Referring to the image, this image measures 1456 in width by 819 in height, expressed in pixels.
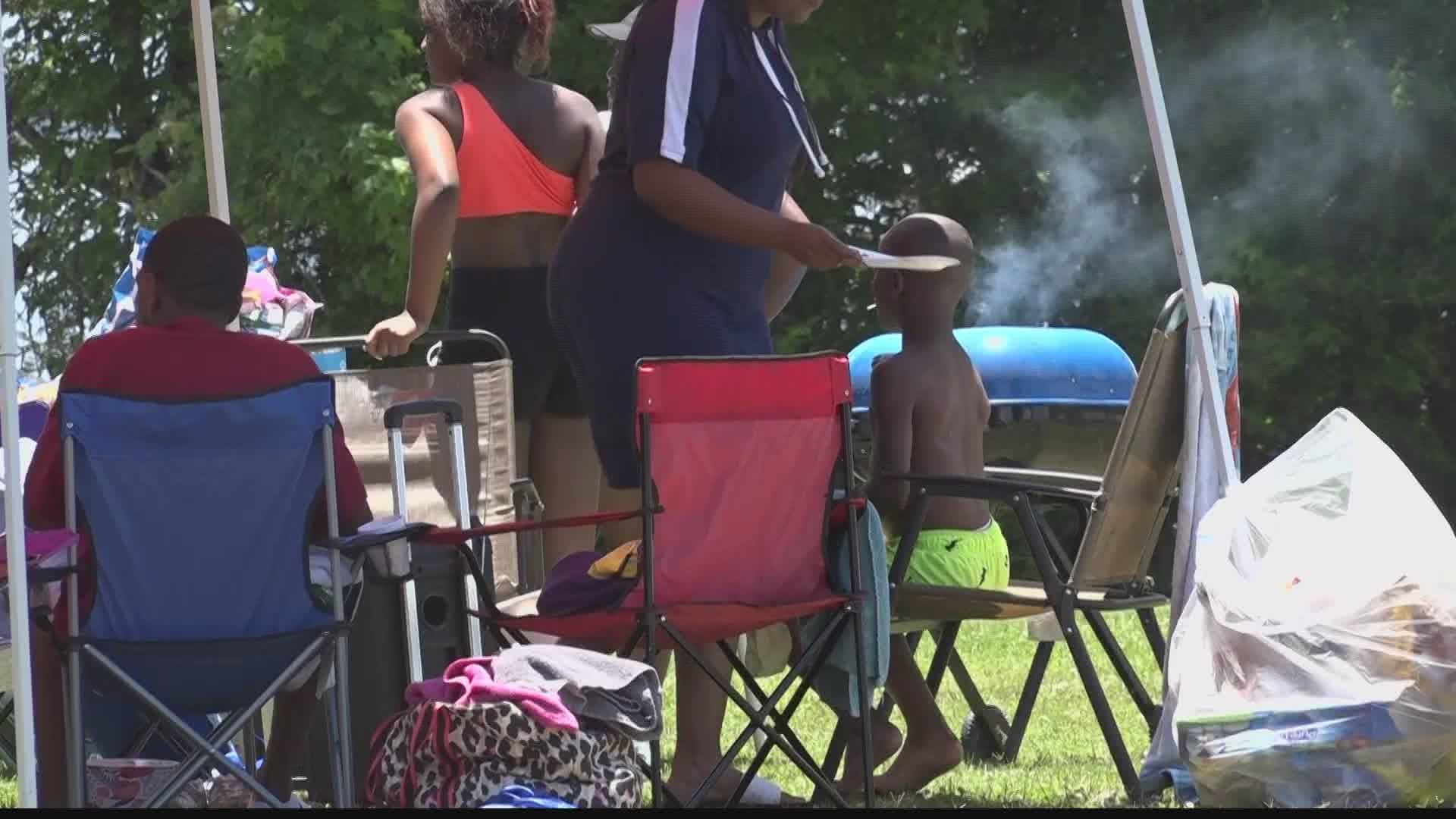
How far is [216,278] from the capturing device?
3312 millimetres

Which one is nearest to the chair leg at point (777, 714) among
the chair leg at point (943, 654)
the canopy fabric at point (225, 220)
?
the chair leg at point (943, 654)

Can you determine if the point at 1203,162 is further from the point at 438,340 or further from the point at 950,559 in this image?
Answer: the point at 438,340

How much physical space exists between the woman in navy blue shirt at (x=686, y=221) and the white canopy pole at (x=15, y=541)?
0.96 m

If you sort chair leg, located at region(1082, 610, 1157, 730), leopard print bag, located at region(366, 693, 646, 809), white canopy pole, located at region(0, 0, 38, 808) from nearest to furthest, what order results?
white canopy pole, located at region(0, 0, 38, 808)
leopard print bag, located at region(366, 693, 646, 809)
chair leg, located at region(1082, 610, 1157, 730)

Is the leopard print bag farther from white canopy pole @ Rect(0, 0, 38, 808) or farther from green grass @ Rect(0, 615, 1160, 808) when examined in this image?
green grass @ Rect(0, 615, 1160, 808)

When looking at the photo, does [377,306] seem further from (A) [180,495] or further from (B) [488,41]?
(A) [180,495]

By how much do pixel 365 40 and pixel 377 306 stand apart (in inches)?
49.8

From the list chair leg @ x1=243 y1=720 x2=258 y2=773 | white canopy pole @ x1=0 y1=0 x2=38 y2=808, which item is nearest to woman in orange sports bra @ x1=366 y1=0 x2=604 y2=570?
chair leg @ x1=243 y1=720 x2=258 y2=773

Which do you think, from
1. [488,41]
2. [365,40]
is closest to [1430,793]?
[488,41]

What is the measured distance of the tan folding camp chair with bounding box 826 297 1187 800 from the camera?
3846 mm

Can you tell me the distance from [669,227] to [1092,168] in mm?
8214

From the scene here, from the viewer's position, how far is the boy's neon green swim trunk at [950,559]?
409 cm

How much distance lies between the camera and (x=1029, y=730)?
5.16 meters

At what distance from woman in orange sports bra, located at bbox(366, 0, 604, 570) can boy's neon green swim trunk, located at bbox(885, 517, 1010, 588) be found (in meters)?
0.58
